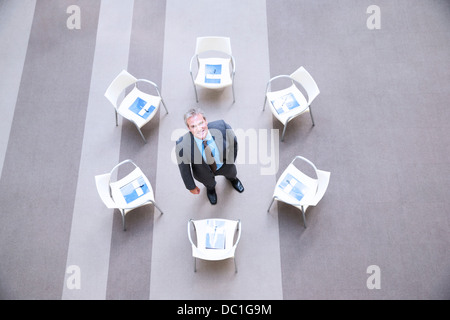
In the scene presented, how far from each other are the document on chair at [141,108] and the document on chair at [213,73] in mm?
941

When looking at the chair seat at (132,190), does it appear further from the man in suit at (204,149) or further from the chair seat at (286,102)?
the chair seat at (286,102)

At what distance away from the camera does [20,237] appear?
514 centimetres

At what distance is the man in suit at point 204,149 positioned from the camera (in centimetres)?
413

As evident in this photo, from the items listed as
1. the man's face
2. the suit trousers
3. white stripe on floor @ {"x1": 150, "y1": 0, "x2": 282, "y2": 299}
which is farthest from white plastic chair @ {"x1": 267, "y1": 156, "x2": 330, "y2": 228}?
the man's face

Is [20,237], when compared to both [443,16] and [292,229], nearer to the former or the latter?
[292,229]

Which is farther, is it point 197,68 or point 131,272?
point 197,68

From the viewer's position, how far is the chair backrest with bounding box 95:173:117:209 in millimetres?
4586

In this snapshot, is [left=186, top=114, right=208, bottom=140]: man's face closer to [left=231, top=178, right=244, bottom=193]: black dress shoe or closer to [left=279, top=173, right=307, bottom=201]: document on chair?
[left=231, top=178, right=244, bottom=193]: black dress shoe

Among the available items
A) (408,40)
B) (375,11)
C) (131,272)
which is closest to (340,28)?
(375,11)

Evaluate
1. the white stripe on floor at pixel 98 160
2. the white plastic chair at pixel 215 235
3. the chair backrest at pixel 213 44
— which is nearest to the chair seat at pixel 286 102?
the chair backrest at pixel 213 44

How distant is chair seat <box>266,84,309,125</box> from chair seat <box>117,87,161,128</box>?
1.69 m

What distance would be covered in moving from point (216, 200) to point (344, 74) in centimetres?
288

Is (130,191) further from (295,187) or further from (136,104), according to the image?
(295,187)

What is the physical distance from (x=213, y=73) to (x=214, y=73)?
2cm
